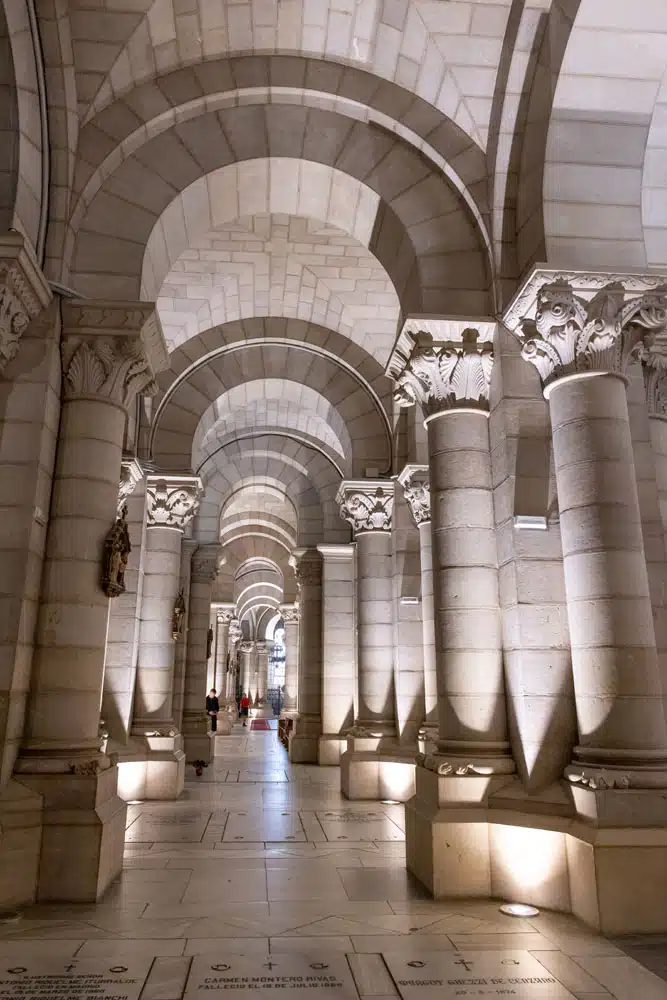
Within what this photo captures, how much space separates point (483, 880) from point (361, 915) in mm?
1143

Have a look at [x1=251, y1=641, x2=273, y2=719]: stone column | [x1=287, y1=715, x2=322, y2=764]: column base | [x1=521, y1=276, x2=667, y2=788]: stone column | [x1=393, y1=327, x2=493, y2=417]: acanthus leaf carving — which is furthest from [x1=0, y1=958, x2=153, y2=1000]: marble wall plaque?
[x1=251, y1=641, x2=273, y2=719]: stone column

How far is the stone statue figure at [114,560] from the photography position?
6.22m

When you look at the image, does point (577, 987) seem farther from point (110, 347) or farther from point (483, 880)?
point (110, 347)

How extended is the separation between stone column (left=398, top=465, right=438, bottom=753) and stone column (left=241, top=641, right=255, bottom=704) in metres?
35.7

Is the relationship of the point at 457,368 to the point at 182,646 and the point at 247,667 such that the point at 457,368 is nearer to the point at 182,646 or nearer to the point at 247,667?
the point at 182,646

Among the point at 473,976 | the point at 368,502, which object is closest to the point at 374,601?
the point at 368,502

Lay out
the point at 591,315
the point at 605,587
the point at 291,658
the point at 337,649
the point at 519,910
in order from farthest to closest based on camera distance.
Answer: the point at 291,658
the point at 337,649
the point at 591,315
the point at 605,587
the point at 519,910

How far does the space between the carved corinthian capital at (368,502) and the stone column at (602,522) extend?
627 centimetres

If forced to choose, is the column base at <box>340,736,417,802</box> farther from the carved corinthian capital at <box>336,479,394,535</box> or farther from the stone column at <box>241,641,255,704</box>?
the stone column at <box>241,641,255,704</box>

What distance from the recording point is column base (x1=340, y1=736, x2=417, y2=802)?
10664 millimetres

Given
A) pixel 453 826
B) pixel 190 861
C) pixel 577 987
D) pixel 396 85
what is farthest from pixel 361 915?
pixel 396 85

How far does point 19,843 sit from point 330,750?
10126 millimetres

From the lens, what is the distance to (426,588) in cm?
1027

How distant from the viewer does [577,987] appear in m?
3.80
